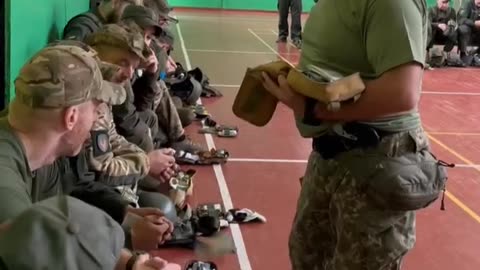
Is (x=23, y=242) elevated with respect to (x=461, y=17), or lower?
elevated

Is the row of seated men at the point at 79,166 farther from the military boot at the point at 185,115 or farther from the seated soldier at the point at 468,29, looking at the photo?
the seated soldier at the point at 468,29

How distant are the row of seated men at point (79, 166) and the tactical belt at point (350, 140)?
530 mm

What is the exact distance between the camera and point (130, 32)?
3525 mm

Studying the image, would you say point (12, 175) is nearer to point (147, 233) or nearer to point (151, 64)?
point (147, 233)

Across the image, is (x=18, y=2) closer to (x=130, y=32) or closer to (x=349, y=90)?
(x=130, y=32)

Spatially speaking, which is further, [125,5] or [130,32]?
[125,5]

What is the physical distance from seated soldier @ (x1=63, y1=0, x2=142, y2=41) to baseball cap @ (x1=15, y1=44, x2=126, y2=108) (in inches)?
76.5

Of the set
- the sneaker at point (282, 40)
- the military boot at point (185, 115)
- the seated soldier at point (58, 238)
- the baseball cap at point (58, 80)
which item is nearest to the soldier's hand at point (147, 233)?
the baseball cap at point (58, 80)

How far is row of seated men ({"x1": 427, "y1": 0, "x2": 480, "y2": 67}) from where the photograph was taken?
10.9 m

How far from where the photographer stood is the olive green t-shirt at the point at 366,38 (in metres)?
1.88

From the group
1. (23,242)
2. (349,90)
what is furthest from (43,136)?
(349,90)

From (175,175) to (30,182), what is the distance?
2.13 metres

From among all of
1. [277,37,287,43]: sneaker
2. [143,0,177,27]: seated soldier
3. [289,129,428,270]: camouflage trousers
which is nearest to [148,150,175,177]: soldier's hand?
[289,129,428,270]: camouflage trousers

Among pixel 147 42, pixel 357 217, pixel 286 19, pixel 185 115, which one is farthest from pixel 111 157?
pixel 286 19
